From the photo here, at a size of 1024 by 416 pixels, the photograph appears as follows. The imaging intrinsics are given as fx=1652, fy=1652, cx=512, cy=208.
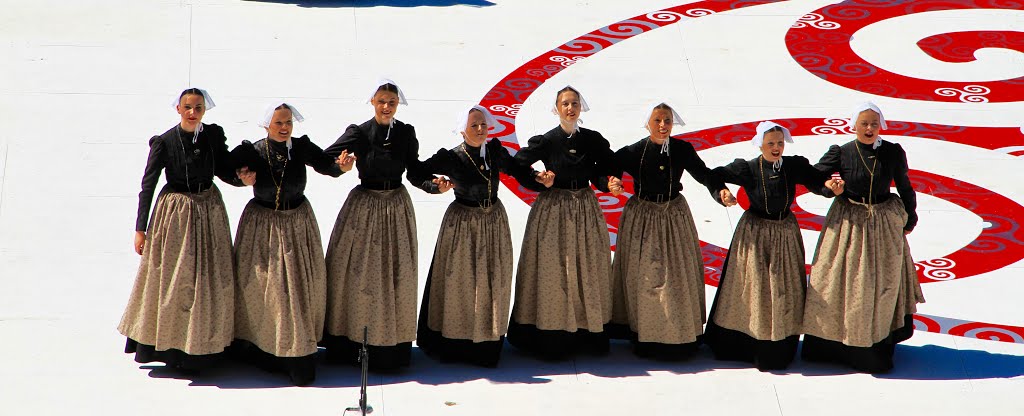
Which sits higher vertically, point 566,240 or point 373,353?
point 566,240

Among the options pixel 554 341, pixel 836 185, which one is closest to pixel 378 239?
pixel 554 341

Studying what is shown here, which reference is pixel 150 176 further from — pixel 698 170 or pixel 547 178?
pixel 698 170

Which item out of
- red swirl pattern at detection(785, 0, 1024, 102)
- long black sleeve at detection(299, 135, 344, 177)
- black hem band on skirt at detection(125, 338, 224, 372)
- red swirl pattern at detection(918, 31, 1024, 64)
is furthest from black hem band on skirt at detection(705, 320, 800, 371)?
red swirl pattern at detection(918, 31, 1024, 64)

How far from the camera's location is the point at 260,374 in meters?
7.74

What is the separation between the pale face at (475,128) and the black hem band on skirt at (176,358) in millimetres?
1534

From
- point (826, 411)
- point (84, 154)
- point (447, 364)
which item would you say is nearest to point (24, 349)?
point (447, 364)

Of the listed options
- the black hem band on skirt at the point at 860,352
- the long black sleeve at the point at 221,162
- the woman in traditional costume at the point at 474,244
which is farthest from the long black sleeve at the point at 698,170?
the long black sleeve at the point at 221,162

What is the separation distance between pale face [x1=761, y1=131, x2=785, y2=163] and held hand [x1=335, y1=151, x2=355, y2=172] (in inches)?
75.9

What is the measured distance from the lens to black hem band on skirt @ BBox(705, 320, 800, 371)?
7922mm

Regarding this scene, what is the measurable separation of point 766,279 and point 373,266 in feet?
6.09

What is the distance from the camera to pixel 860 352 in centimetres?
789

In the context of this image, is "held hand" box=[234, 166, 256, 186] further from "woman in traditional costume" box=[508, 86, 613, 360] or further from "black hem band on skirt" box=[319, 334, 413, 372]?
"woman in traditional costume" box=[508, 86, 613, 360]

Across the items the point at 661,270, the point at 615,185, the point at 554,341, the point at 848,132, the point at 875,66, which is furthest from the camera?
the point at 875,66

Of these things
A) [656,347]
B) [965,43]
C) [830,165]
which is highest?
[965,43]
